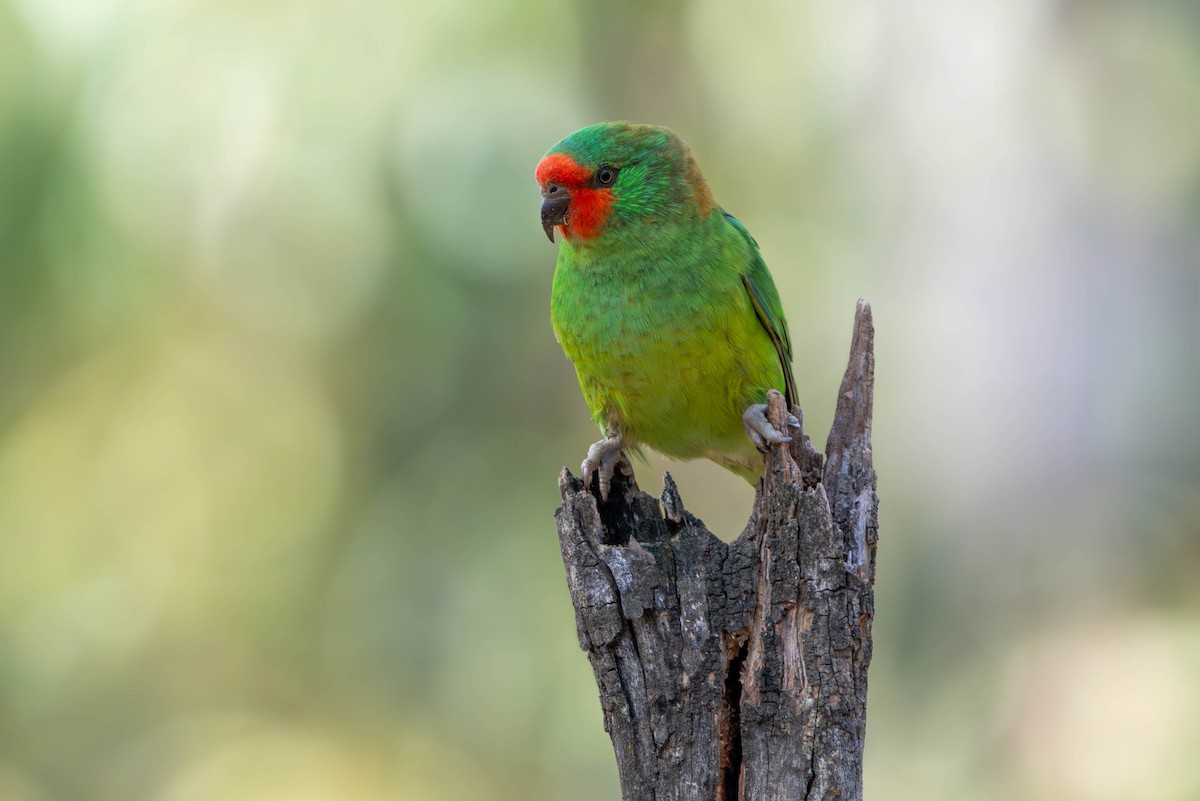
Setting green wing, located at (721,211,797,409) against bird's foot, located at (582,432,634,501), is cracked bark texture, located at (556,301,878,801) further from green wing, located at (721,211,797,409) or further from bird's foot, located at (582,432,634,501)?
green wing, located at (721,211,797,409)

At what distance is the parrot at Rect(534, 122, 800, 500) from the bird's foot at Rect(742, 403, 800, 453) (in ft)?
0.05

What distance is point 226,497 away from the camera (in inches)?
397

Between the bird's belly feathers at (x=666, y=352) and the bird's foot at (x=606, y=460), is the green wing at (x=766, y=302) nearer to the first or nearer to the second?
the bird's belly feathers at (x=666, y=352)

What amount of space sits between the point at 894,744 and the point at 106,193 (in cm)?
803

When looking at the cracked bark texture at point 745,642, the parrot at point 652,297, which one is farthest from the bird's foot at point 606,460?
the cracked bark texture at point 745,642

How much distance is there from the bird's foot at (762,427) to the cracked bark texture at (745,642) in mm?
42

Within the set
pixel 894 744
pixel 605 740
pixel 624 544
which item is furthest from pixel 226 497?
pixel 624 544

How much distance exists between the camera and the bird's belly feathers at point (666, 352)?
4.58 m

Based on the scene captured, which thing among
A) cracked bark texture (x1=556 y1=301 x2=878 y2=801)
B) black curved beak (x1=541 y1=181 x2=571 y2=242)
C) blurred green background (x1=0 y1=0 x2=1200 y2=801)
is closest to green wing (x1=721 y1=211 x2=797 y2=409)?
black curved beak (x1=541 y1=181 x2=571 y2=242)

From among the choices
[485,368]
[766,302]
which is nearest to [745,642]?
[766,302]

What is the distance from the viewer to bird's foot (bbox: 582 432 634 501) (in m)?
4.43

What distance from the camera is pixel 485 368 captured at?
10.1 metres

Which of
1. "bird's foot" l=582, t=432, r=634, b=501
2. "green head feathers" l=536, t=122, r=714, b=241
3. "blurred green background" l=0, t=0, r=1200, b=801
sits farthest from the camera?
"blurred green background" l=0, t=0, r=1200, b=801

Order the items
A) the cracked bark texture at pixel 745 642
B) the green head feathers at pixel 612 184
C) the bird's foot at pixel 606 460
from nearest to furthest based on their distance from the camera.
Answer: the cracked bark texture at pixel 745 642 → the bird's foot at pixel 606 460 → the green head feathers at pixel 612 184
